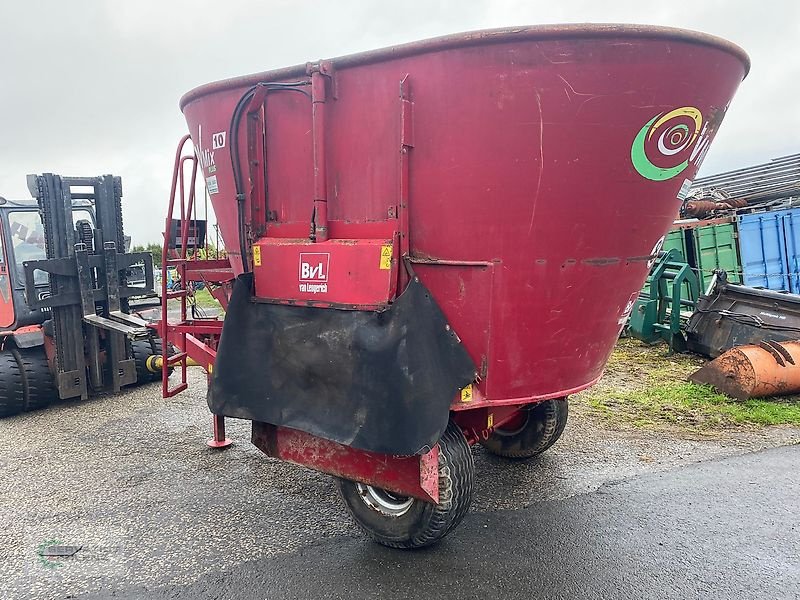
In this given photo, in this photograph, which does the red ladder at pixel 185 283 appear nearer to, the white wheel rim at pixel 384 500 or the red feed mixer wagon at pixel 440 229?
the red feed mixer wagon at pixel 440 229

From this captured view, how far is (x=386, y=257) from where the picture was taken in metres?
2.74

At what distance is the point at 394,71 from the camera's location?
2684 millimetres

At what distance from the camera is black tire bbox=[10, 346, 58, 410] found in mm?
5902

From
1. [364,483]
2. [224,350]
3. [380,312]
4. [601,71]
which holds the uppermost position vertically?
[601,71]

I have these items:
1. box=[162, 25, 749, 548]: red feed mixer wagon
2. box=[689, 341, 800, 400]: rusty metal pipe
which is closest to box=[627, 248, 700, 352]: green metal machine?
box=[689, 341, 800, 400]: rusty metal pipe

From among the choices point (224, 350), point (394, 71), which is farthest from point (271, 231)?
point (394, 71)

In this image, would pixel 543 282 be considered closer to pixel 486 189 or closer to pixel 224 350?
pixel 486 189

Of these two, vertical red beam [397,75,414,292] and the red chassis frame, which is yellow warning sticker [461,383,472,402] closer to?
the red chassis frame

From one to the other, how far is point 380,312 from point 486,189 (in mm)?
760

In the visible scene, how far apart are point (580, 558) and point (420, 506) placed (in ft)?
3.00

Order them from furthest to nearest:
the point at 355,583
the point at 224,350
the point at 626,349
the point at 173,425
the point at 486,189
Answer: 1. the point at 626,349
2. the point at 173,425
3. the point at 224,350
4. the point at 355,583
5. the point at 486,189

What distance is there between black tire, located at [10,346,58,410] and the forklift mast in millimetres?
130

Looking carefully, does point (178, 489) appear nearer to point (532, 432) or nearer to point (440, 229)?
point (532, 432)

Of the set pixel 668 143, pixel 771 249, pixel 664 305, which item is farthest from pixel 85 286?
pixel 771 249
